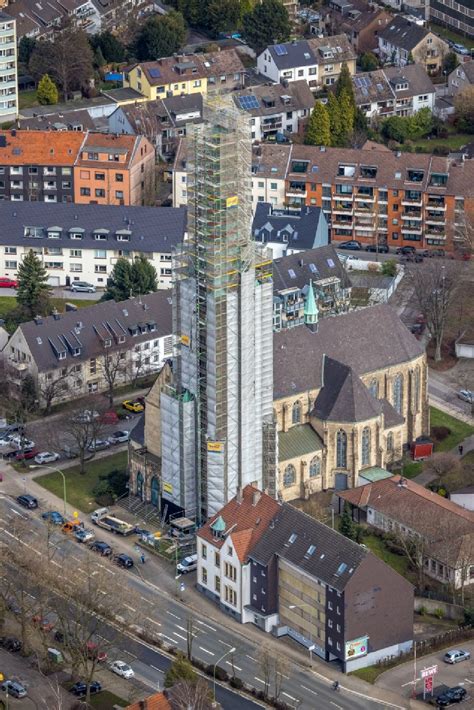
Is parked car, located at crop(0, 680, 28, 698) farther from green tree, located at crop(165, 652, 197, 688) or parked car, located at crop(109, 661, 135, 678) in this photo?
green tree, located at crop(165, 652, 197, 688)

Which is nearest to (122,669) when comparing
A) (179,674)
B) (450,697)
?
(179,674)

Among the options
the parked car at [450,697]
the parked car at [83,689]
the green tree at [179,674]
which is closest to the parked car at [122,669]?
the parked car at [83,689]

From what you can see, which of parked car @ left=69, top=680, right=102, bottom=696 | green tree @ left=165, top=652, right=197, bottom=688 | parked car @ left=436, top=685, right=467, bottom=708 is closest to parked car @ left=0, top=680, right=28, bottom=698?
parked car @ left=69, top=680, right=102, bottom=696

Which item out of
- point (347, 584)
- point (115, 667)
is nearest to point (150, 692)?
point (115, 667)

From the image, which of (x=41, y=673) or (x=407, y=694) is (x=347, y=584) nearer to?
(x=407, y=694)

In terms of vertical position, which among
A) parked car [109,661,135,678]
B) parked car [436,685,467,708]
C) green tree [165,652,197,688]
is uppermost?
green tree [165,652,197,688]
